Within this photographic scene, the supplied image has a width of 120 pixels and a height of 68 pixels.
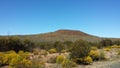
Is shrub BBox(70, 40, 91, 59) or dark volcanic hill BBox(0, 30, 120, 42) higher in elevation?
dark volcanic hill BBox(0, 30, 120, 42)

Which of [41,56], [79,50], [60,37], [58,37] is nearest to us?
[79,50]

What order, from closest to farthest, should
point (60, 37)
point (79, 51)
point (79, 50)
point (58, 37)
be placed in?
point (79, 51)
point (79, 50)
point (58, 37)
point (60, 37)

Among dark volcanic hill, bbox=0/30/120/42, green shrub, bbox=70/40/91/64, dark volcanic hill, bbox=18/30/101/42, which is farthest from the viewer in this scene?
dark volcanic hill, bbox=18/30/101/42

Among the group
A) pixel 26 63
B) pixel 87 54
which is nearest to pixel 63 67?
pixel 26 63

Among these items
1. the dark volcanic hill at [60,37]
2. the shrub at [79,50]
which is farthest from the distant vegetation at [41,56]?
the dark volcanic hill at [60,37]

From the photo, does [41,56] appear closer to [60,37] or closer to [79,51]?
[79,51]

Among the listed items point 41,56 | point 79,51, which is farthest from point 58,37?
point 79,51

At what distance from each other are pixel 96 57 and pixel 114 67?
994cm

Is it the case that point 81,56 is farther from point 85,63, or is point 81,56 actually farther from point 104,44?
point 104,44

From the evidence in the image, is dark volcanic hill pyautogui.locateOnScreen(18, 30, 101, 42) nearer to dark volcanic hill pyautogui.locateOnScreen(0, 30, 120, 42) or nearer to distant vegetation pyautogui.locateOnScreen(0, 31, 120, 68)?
dark volcanic hill pyautogui.locateOnScreen(0, 30, 120, 42)

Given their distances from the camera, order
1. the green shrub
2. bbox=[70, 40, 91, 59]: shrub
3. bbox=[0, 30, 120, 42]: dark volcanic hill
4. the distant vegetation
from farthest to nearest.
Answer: bbox=[0, 30, 120, 42]: dark volcanic hill, bbox=[70, 40, 91, 59]: shrub, the green shrub, the distant vegetation

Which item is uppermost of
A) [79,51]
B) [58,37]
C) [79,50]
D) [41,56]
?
[58,37]

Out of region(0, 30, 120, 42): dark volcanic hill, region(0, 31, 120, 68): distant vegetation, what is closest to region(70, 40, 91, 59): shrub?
region(0, 31, 120, 68): distant vegetation

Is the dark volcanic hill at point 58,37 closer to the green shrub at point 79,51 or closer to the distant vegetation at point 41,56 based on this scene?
the distant vegetation at point 41,56
